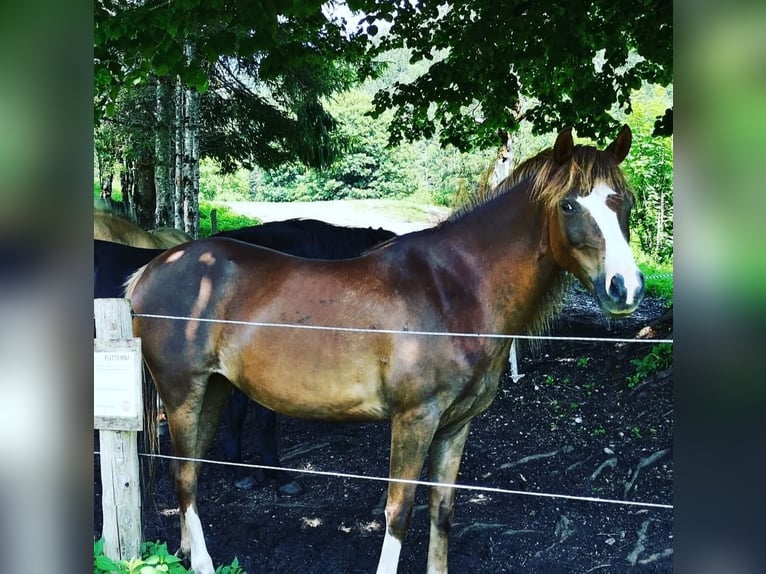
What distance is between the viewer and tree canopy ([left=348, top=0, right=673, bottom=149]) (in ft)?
16.1

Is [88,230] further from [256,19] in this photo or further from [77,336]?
[256,19]

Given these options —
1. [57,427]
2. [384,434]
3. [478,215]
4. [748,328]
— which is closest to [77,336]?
[57,427]

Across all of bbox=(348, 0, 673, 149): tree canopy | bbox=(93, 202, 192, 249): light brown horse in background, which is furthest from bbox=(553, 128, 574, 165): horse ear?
bbox=(93, 202, 192, 249): light brown horse in background

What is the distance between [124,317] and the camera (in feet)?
10.2

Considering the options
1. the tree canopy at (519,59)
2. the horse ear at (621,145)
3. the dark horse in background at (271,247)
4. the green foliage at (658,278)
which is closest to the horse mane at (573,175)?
the horse ear at (621,145)

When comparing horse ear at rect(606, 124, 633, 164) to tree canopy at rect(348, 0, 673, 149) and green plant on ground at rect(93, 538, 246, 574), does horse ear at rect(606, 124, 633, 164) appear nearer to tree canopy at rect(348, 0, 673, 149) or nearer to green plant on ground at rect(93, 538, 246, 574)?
tree canopy at rect(348, 0, 673, 149)

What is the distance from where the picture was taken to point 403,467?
2.91m

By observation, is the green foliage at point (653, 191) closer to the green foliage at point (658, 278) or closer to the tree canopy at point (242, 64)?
the green foliage at point (658, 278)

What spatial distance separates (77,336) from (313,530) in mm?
2916

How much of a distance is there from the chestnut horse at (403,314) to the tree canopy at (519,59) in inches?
89.1

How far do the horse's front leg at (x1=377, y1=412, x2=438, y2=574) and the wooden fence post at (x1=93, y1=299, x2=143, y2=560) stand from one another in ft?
3.49

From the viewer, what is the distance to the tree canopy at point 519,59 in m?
4.91

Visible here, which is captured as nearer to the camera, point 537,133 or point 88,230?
point 88,230

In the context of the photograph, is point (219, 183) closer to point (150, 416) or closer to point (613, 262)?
point (150, 416)
